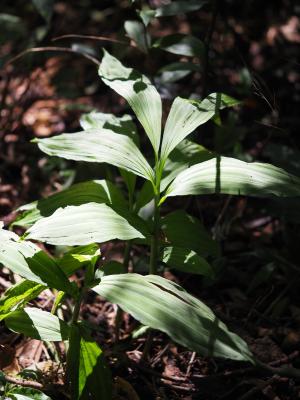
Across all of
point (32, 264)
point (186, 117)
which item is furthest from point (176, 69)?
point (32, 264)

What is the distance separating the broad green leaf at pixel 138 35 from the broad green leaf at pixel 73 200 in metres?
0.68

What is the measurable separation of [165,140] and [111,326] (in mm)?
693

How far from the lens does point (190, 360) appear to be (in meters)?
1.53

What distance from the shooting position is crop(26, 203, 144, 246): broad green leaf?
1.13m

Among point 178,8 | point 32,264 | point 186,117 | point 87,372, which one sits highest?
point 178,8

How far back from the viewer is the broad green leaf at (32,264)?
113cm

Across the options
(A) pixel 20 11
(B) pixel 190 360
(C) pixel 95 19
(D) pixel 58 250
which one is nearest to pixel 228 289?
(B) pixel 190 360

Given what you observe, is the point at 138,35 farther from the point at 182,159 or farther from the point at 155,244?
the point at 155,244

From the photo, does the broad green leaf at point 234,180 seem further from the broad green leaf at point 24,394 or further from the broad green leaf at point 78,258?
the broad green leaf at point 24,394

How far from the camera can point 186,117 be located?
1.38 meters

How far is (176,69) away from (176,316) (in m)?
1.19

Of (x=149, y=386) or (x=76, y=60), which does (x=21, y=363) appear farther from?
(x=76, y=60)

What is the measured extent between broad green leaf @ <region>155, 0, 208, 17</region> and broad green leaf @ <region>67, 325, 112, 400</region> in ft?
4.09

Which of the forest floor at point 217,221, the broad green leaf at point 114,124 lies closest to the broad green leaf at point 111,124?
the broad green leaf at point 114,124
